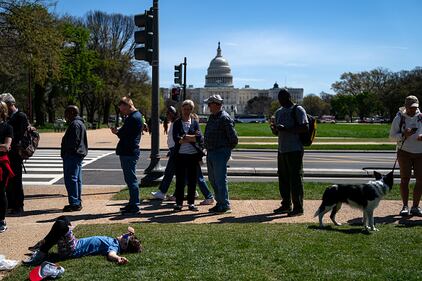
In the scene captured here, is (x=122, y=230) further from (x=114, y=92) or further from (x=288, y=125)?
(x=114, y=92)

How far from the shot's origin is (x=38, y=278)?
15.1 feet

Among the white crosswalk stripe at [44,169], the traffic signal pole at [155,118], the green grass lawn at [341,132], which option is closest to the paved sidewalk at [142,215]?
the traffic signal pole at [155,118]

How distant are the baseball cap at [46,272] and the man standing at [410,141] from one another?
5.37m

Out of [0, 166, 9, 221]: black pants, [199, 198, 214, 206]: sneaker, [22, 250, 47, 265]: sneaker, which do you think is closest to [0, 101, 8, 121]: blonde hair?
[0, 166, 9, 221]: black pants

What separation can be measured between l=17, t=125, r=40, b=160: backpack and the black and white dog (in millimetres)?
4464

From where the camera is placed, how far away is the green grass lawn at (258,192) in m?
9.60

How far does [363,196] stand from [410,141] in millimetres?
1665

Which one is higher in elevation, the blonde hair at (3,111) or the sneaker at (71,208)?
the blonde hair at (3,111)

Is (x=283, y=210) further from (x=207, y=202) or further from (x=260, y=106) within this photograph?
(x=260, y=106)

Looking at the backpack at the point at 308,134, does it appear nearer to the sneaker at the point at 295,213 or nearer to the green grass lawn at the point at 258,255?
the sneaker at the point at 295,213

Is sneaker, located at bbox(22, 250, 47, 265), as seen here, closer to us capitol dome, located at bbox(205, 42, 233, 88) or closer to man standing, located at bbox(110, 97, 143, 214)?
man standing, located at bbox(110, 97, 143, 214)

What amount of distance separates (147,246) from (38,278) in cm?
146

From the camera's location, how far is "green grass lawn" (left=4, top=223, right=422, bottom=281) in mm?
4805

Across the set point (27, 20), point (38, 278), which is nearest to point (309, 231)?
point (38, 278)
